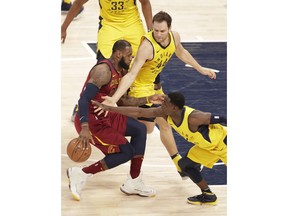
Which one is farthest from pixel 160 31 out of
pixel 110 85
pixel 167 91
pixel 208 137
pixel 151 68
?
pixel 167 91

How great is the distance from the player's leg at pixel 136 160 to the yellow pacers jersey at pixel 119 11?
1405 millimetres

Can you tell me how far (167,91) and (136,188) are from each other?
10.6 feet

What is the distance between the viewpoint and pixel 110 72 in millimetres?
6527

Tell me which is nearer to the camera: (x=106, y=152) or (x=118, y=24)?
Answer: (x=106, y=152)

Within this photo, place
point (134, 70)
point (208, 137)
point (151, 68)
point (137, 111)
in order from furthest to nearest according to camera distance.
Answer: point (151, 68), point (134, 70), point (208, 137), point (137, 111)

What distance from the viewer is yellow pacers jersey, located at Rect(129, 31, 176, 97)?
6.84 metres

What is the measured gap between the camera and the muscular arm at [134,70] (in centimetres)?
648

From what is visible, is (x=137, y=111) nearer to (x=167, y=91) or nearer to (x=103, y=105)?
(x=103, y=105)

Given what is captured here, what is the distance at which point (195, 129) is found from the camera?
641 centimetres

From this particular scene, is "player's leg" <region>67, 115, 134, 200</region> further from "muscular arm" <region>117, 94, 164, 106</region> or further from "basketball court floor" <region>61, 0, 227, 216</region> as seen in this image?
"muscular arm" <region>117, 94, 164, 106</region>
